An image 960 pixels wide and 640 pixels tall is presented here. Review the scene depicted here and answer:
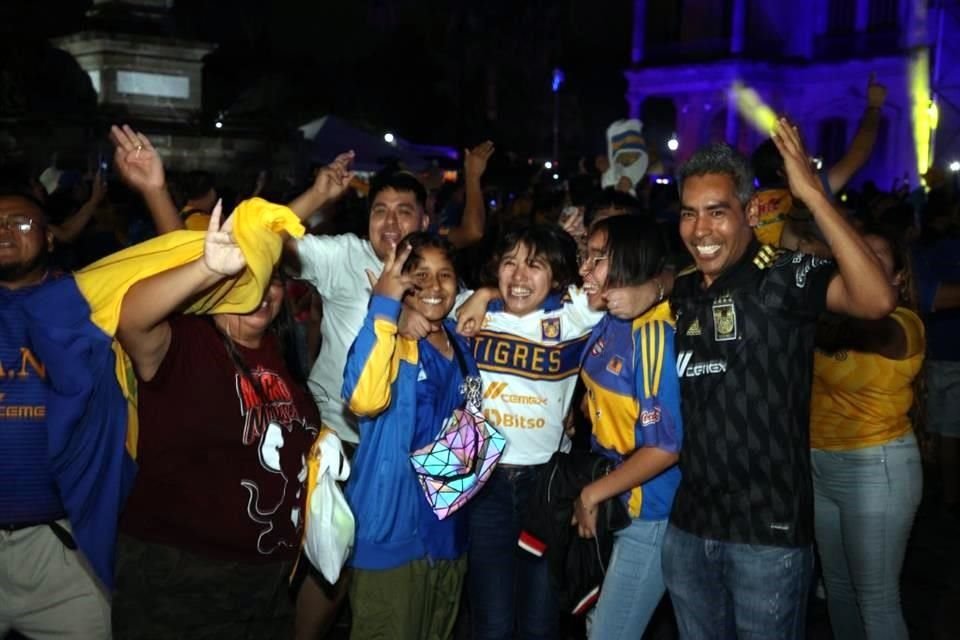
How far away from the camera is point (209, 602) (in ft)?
11.6

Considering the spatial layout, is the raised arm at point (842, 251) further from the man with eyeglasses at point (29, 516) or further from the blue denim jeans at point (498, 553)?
the man with eyeglasses at point (29, 516)

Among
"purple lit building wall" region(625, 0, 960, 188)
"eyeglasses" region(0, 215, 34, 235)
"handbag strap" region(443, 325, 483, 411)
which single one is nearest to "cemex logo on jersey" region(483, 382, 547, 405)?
"handbag strap" region(443, 325, 483, 411)

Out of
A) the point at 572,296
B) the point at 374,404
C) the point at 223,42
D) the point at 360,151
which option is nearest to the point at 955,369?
the point at 572,296

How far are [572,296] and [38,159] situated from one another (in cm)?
1561

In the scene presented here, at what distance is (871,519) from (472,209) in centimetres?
279

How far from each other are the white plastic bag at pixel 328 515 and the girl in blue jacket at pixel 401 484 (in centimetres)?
15

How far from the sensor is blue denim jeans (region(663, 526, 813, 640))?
3.40m

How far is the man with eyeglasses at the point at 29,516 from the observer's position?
3398mm

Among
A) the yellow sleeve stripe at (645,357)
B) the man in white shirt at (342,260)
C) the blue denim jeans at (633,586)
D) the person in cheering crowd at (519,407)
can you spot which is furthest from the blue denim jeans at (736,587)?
the man in white shirt at (342,260)

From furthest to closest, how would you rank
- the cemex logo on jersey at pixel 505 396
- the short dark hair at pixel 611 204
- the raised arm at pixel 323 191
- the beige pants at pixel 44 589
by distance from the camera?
1. the short dark hair at pixel 611 204
2. the raised arm at pixel 323 191
3. the cemex logo on jersey at pixel 505 396
4. the beige pants at pixel 44 589

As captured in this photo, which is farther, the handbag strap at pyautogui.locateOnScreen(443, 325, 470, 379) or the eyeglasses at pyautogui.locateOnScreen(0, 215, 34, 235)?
the handbag strap at pyautogui.locateOnScreen(443, 325, 470, 379)

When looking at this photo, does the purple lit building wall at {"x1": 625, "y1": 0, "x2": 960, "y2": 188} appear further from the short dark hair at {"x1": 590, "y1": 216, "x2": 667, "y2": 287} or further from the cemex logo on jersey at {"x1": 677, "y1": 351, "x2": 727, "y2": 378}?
the cemex logo on jersey at {"x1": 677, "y1": 351, "x2": 727, "y2": 378}

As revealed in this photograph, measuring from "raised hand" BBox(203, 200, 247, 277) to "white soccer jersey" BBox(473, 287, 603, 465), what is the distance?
1570mm

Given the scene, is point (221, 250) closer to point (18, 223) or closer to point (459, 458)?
point (18, 223)
